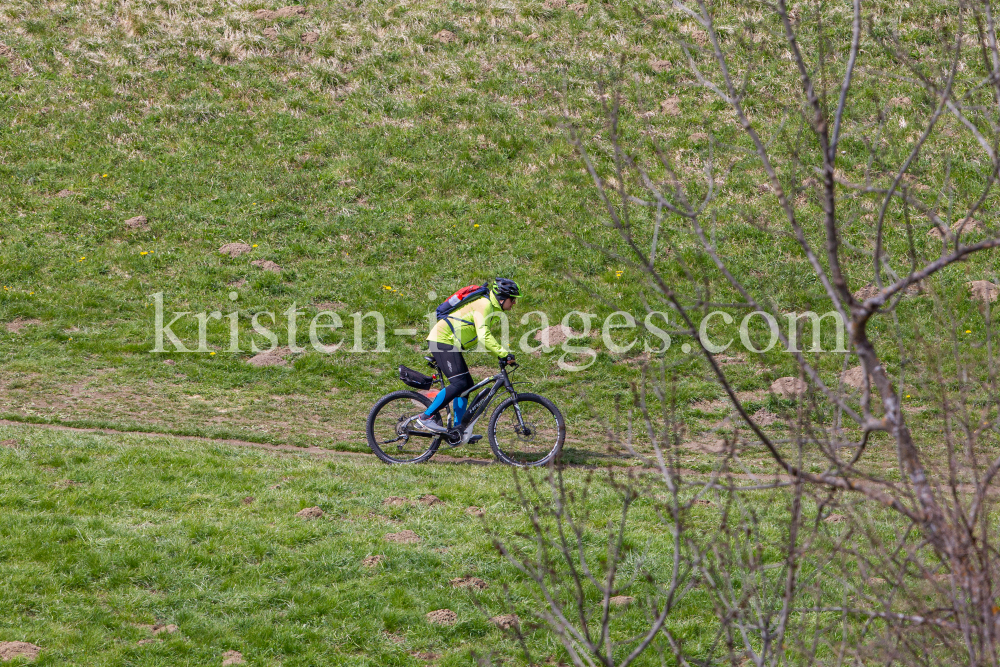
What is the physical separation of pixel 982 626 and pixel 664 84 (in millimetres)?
20938

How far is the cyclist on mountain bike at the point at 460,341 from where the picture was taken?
10.9 m

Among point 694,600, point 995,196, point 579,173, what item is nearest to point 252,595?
point 694,600

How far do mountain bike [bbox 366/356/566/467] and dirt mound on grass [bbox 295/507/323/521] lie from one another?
2428 millimetres

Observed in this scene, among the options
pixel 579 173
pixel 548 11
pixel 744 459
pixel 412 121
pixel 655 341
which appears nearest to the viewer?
pixel 744 459

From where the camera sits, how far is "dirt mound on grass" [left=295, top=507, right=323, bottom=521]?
913 cm

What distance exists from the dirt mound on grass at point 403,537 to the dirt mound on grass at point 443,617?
116 centimetres

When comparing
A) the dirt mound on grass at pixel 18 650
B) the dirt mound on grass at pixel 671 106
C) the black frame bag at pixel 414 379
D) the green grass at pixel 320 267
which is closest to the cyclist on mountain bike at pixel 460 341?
the black frame bag at pixel 414 379

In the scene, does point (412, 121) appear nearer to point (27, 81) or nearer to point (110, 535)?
point (27, 81)

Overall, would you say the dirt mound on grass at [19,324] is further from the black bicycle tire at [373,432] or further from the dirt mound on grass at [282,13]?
the dirt mound on grass at [282,13]

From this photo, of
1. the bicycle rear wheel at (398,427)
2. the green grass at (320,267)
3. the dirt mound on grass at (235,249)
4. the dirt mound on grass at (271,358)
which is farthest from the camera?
the dirt mound on grass at (235,249)

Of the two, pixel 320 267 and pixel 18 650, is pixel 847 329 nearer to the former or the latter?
pixel 18 650

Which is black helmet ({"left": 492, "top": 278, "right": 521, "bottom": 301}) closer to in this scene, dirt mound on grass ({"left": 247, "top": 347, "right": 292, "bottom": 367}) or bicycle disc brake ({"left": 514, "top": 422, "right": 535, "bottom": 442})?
bicycle disc brake ({"left": 514, "top": 422, "right": 535, "bottom": 442})

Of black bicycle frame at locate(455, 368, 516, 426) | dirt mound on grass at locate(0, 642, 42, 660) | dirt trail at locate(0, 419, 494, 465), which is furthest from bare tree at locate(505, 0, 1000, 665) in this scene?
dirt mound on grass at locate(0, 642, 42, 660)

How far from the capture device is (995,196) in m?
A: 17.7
